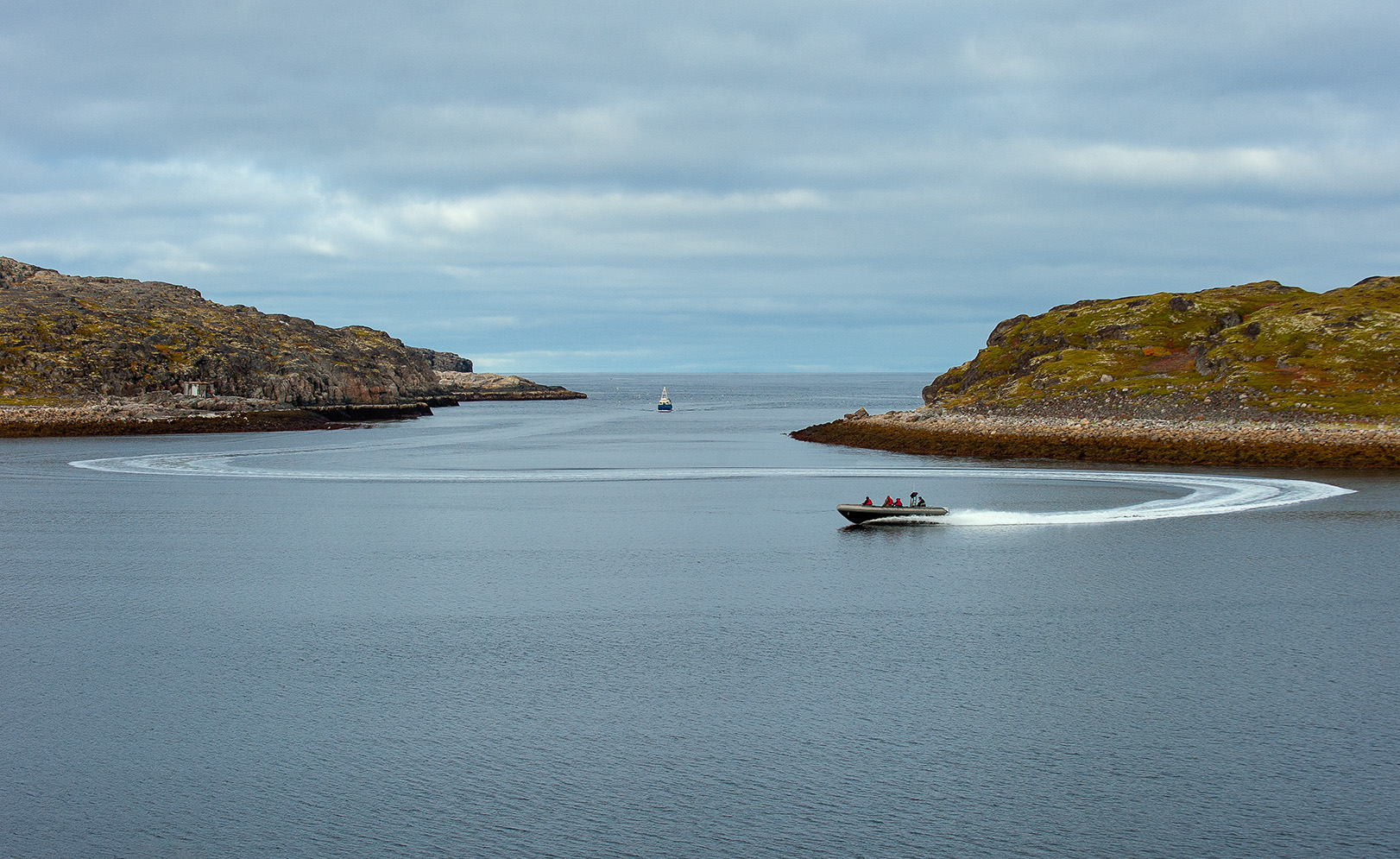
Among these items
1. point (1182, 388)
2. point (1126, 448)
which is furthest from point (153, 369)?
point (1182, 388)

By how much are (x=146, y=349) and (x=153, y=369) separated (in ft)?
18.6

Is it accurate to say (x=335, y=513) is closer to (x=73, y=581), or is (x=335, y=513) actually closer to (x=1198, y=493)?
(x=73, y=581)

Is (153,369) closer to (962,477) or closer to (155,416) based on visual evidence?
(155,416)

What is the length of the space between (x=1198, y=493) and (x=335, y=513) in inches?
2043

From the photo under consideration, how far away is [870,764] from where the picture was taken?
20859 mm

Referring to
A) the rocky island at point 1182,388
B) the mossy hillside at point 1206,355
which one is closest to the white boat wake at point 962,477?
the rocky island at point 1182,388

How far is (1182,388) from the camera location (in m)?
102

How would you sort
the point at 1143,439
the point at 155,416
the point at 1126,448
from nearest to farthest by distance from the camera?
the point at 1126,448 → the point at 1143,439 → the point at 155,416

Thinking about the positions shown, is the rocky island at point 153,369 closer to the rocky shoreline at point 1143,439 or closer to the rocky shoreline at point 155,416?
the rocky shoreline at point 155,416

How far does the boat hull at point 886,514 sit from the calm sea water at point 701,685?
5.35 ft

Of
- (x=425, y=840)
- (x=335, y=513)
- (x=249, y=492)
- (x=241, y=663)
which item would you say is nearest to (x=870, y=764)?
(x=425, y=840)

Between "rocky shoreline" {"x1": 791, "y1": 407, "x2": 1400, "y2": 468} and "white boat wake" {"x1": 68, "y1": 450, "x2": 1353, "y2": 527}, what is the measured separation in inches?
369

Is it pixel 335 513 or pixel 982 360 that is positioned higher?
pixel 982 360

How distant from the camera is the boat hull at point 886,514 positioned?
5306 cm
